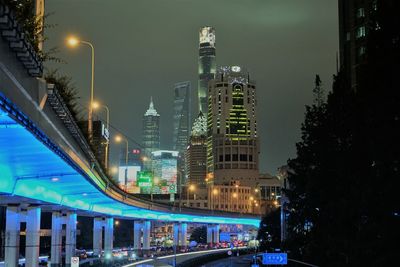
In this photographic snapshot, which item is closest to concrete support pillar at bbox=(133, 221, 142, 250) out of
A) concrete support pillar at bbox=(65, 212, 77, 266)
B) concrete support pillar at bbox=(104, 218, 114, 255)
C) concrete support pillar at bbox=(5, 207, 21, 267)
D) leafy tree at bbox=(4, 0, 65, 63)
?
concrete support pillar at bbox=(104, 218, 114, 255)

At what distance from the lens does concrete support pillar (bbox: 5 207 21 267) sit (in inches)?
1875

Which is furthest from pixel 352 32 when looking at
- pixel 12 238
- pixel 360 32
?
pixel 12 238

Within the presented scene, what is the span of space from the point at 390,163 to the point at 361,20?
3421 inches

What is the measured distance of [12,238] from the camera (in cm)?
4822

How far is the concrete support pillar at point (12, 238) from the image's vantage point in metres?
47.6

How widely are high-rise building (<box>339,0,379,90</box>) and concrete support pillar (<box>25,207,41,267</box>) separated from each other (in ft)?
240

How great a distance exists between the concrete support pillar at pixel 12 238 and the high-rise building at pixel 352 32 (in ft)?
249

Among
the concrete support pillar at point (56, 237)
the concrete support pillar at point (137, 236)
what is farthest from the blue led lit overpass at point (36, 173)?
the concrete support pillar at point (137, 236)

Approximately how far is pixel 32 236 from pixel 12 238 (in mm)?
4303

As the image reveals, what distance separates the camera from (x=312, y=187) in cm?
6197

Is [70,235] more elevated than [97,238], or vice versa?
[70,235]

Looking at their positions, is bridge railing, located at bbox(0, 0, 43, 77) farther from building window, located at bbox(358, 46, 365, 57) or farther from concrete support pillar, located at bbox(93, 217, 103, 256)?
building window, located at bbox(358, 46, 365, 57)

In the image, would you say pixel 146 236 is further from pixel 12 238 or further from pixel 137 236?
pixel 12 238

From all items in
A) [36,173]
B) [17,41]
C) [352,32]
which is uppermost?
[352,32]
